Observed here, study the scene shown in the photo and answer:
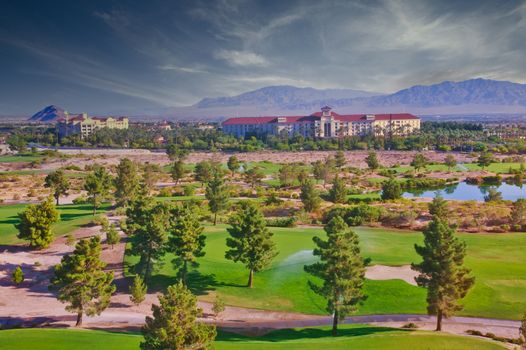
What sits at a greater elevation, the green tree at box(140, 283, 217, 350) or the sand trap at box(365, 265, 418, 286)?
the green tree at box(140, 283, 217, 350)

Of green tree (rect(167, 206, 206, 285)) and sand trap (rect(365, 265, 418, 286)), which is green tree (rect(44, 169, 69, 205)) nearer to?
green tree (rect(167, 206, 206, 285))

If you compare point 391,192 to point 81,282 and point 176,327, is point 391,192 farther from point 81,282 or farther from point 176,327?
point 176,327

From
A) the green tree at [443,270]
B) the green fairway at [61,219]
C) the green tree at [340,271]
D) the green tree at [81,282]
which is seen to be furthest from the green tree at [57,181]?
the green tree at [443,270]

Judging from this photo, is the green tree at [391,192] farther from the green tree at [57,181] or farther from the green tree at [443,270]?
the green tree at [57,181]

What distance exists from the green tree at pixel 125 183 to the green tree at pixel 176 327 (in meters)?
42.6

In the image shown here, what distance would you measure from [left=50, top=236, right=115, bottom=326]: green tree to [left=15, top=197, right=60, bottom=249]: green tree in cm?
1752

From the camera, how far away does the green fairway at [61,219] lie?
49.3 meters

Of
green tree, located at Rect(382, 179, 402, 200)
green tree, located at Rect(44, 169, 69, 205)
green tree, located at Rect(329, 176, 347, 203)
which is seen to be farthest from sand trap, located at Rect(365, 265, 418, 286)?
green tree, located at Rect(44, 169, 69, 205)

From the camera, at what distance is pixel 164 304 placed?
18641mm

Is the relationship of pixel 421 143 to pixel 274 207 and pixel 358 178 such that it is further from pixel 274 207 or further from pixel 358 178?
pixel 274 207

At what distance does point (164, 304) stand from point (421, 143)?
162563 millimetres

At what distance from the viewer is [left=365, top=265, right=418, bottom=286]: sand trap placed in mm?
35594

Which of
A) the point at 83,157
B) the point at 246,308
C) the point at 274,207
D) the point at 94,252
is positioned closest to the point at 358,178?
the point at 274,207

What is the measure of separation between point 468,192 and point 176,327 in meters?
80.2
